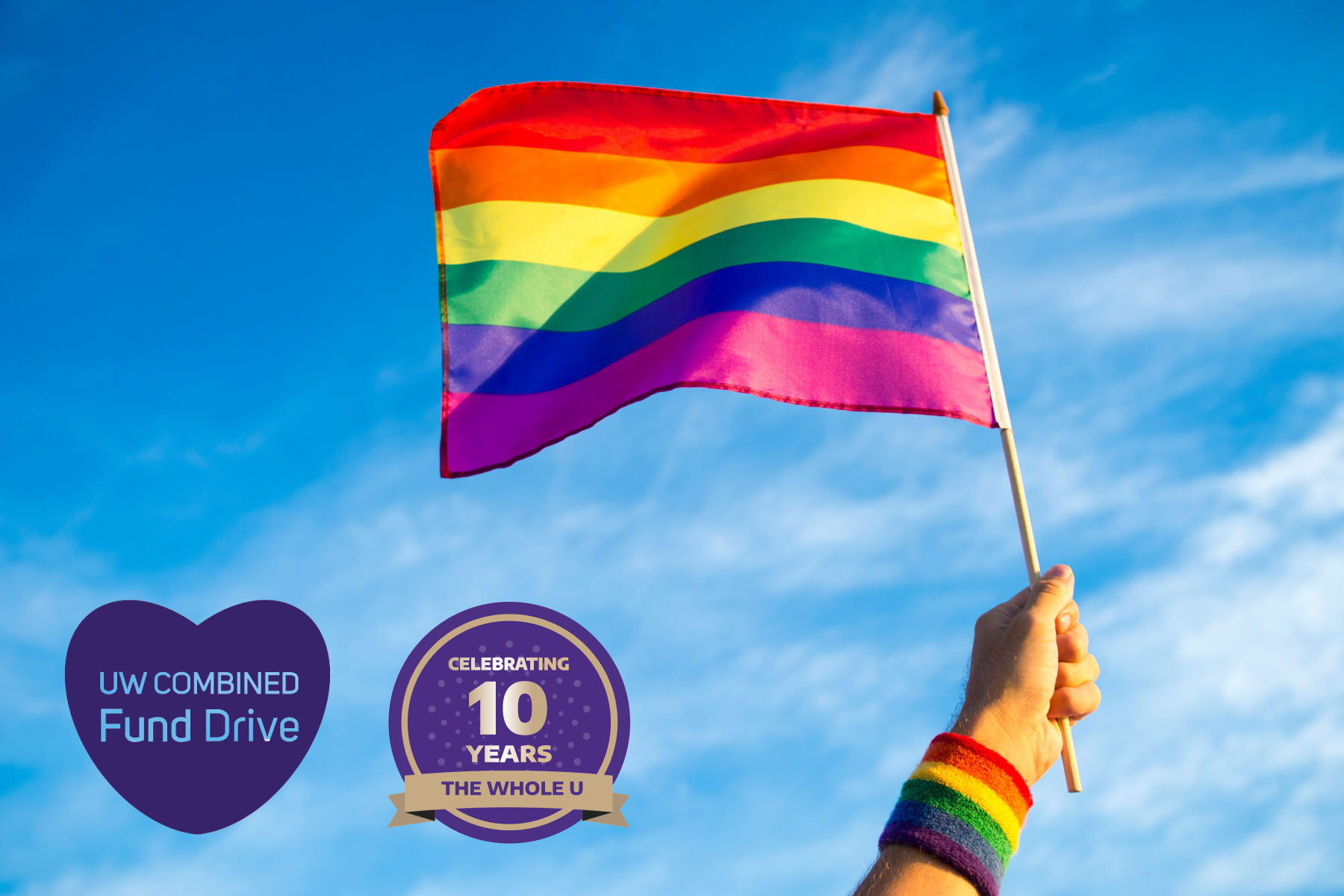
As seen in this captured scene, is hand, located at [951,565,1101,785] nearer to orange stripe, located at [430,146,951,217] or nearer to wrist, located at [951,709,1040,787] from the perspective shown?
wrist, located at [951,709,1040,787]

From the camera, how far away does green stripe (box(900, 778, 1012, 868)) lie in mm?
3262

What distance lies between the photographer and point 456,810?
1149 cm

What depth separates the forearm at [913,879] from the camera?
301 cm

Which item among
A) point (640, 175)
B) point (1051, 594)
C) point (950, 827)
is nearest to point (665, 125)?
point (640, 175)

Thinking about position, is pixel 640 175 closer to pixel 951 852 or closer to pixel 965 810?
pixel 965 810

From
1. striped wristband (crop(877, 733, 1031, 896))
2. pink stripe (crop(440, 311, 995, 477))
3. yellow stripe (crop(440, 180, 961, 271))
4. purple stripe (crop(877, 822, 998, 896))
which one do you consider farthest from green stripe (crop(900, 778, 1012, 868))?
yellow stripe (crop(440, 180, 961, 271))

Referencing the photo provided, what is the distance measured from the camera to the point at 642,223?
7.99 metres

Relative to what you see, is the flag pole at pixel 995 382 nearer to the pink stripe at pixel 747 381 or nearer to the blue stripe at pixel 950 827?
the pink stripe at pixel 747 381

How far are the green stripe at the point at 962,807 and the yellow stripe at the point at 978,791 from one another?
2 cm

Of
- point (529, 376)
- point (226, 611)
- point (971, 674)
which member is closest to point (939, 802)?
point (971, 674)

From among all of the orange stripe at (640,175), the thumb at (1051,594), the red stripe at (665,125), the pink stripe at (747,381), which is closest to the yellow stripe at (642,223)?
the orange stripe at (640,175)

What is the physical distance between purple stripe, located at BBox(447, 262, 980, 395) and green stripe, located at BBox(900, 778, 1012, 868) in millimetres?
4032

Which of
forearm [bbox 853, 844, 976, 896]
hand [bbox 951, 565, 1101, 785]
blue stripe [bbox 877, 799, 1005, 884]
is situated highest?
hand [bbox 951, 565, 1101, 785]

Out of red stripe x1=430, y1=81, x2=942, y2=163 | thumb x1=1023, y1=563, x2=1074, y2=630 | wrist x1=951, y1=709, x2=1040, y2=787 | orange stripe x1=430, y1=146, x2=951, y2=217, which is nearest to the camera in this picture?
wrist x1=951, y1=709, x2=1040, y2=787
